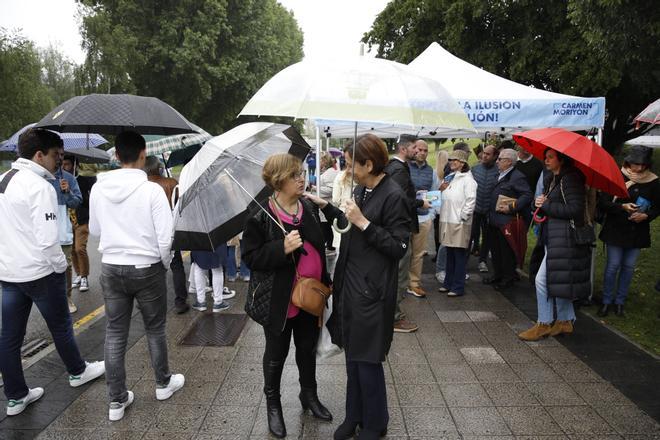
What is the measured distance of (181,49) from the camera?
78.1ft

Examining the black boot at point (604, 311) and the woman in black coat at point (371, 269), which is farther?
the black boot at point (604, 311)

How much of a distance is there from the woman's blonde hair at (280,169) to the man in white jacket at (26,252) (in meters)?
1.67

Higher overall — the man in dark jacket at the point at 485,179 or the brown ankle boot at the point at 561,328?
the man in dark jacket at the point at 485,179

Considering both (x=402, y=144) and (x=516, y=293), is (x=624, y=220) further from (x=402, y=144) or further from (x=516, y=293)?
(x=402, y=144)

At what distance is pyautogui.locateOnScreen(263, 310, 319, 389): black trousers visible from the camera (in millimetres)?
3006

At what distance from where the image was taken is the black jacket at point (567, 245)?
14.1 ft

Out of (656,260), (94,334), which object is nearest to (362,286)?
(94,334)

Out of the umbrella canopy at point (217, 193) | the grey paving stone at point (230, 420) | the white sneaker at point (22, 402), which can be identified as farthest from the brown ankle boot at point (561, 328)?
the white sneaker at point (22, 402)

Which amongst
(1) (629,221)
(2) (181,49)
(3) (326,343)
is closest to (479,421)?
(3) (326,343)

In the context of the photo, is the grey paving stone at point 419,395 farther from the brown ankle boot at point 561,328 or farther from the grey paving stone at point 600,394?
the brown ankle boot at point 561,328

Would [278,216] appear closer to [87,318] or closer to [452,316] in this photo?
[452,316]

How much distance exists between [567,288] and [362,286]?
2636mm

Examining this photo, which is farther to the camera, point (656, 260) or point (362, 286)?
point (656, 260)

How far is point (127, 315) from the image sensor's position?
334 centimetres
